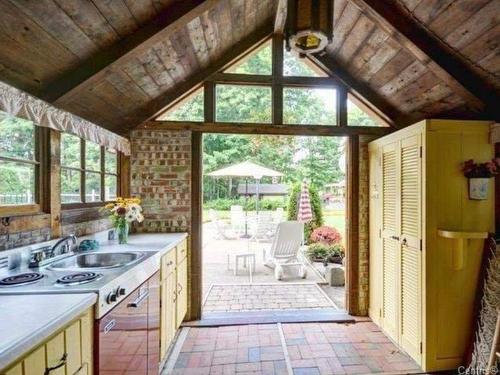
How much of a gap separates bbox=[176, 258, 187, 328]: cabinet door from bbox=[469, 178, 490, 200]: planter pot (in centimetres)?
257

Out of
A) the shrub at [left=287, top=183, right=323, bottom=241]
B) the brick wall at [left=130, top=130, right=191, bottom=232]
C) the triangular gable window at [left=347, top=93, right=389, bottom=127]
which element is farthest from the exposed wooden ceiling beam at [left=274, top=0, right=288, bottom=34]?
the shrub at [left=287, top=183, right=323, bottom=241]

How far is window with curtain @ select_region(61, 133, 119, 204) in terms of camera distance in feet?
8.21

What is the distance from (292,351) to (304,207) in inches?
176

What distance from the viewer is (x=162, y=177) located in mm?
3303

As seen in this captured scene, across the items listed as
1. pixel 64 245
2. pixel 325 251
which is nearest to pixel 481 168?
pixel 64 245

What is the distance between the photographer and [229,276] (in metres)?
4.95

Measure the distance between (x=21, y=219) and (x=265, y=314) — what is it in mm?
2483

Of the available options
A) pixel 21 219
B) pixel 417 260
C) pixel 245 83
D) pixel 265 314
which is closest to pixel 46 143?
pixel 21 219

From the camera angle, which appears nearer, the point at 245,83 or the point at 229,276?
the point at 245,83

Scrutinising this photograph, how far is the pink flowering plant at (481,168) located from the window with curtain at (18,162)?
3181 millimetres

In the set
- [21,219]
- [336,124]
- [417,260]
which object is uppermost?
[336,124]

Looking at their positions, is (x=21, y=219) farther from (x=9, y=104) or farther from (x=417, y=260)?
(x=417, y=260)

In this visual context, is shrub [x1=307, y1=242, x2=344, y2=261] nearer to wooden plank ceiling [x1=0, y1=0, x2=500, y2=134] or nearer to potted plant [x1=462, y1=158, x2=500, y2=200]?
wooden plank ceiling [x1=0, y1=0, x2=500, y2=134]

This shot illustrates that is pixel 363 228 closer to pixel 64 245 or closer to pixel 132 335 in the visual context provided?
pixel 132 335
